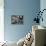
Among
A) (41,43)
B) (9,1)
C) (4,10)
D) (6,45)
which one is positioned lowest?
(6,45)

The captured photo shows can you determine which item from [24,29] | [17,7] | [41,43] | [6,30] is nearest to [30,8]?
[17,7]

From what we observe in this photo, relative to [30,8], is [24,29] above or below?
below

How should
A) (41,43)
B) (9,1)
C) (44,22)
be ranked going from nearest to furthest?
(41,43)
(44,22)
(9,1)

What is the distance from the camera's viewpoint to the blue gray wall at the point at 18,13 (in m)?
5.39

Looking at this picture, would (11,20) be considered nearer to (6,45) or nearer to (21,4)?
(21,4)

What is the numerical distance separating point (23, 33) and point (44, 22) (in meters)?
1.25

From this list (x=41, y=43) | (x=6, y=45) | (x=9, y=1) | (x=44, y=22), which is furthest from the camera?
(x=9, y=1)

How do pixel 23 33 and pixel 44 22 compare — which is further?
pixel 23 33

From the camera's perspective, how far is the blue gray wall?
5387mm

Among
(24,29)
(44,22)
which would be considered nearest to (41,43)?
(44,22)

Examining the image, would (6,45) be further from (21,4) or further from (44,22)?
(21,4)

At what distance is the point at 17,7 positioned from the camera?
5.43 metres

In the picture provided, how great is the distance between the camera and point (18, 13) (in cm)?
545

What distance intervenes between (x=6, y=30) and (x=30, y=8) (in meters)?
1.36
